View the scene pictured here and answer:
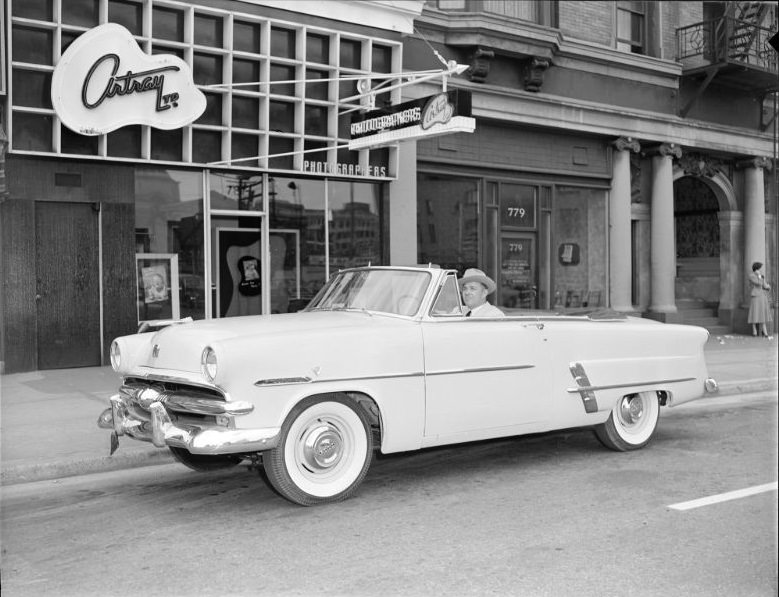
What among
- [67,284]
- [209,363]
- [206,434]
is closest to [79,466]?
[206,434]

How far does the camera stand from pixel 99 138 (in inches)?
Result: 470

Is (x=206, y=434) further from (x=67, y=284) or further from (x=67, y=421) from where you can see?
(x=67, y=284)

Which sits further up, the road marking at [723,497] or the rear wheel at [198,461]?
the rear wheel at [198,461]

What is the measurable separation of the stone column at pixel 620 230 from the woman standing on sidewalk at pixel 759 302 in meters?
3.62

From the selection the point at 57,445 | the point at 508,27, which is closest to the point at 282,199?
the point at 508,27

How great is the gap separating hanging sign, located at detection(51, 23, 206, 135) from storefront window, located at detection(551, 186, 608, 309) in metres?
8.69

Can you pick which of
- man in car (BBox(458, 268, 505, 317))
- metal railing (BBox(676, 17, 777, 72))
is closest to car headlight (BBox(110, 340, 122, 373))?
man in car (BBox(458, 268, 505, 317))

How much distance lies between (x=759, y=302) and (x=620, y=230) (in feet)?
14.0

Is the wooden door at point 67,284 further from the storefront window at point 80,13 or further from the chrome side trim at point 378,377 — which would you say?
the chrome side trim at point 378,377

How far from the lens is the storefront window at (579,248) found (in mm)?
18047

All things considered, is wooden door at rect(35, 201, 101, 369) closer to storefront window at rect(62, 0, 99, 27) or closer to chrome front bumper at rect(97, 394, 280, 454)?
storefront window at rect(62, 0, 99, 27)

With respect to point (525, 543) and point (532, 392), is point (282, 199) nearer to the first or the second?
point (532, 392)

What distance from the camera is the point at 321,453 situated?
5645mm

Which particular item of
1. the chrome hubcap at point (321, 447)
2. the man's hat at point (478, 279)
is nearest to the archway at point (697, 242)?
the man's hat at point (478, 279)
